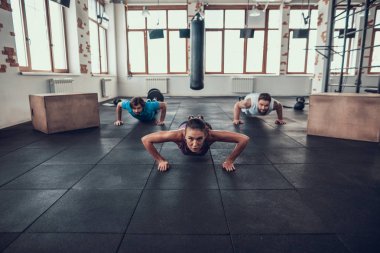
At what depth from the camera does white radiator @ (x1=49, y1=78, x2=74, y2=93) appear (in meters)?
5.09

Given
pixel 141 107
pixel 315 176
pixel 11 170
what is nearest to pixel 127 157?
pixel 11 170

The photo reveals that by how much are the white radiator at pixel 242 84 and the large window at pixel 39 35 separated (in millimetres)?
5741

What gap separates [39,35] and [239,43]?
262 inches

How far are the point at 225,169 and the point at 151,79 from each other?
785 cm

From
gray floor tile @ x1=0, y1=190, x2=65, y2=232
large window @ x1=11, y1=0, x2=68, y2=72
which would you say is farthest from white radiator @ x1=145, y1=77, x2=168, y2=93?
gray floor tile @ x1=0, y1=190, x2=65, y2=232

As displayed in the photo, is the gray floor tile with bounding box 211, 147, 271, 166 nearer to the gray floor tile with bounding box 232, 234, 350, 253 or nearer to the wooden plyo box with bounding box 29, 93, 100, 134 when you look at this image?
the gray floor tile with bounding box 232, 234, 350, 253

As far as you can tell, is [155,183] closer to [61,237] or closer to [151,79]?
[61,237]

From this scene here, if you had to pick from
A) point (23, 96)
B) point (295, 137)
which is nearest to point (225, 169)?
point (295, 137)

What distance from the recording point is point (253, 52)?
9594 mm

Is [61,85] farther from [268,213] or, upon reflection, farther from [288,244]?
[288,244]

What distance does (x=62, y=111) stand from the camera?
141 inches

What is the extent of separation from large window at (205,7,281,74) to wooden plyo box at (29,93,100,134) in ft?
21.8

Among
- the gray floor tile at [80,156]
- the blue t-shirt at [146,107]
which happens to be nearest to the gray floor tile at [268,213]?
the gray floor tile at [80,156]

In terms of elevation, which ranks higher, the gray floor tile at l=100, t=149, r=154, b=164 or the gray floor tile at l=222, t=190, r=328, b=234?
the gray floor tile at l=100, t=149, r=154, b=164
